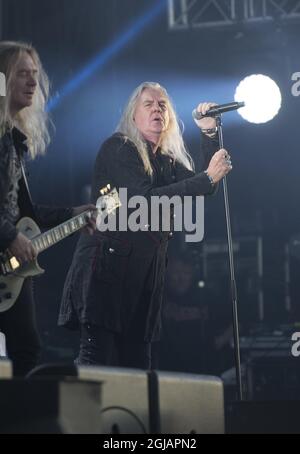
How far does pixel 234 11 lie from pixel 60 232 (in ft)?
12.2

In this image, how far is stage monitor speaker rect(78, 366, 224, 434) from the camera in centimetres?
285

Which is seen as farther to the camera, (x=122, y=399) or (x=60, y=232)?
(x=60, y=232)

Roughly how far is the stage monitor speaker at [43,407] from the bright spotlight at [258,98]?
329 cm

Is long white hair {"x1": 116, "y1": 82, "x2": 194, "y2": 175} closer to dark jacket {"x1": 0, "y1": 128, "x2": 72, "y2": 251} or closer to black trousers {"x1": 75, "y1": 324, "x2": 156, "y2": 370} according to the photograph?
dark jacket {"x1": 0, "y1": 128, "x2": 72, "y2": 251}

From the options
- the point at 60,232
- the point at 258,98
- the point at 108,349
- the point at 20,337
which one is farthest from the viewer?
the point at 258,98

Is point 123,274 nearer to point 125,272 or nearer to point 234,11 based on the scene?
point 125,272

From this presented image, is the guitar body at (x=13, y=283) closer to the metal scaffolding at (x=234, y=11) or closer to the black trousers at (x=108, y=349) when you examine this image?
the black trousers at (x=108, y=349)

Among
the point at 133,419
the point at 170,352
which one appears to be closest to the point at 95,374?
the point at 133,419

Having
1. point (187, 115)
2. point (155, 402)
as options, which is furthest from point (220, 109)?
point (187, 115)

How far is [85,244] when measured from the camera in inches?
182

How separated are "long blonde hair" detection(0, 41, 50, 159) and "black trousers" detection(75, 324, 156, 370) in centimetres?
76

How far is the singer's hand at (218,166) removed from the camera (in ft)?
15.1

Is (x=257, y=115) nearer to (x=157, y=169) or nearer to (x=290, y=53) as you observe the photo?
(x=157, y=169)

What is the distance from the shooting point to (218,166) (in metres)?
4.60
